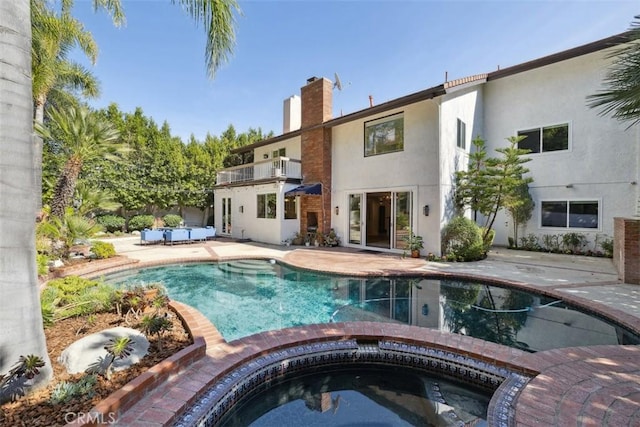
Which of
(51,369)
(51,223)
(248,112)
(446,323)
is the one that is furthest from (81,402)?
(248,112)

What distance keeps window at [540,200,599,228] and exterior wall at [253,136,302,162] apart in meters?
15.0

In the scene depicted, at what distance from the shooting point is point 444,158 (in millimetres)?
13578

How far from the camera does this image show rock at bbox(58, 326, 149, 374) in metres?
3.97

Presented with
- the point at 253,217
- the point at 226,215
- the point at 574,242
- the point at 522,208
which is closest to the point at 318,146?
the point at 253,217

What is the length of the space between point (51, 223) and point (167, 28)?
28.8 ft

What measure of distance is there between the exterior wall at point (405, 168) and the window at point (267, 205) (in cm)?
424

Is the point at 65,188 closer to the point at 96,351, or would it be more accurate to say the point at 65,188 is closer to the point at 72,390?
the point at 96,351

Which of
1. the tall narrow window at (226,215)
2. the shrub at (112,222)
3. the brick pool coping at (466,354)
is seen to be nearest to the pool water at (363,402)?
the brick pool coping at (466,354)

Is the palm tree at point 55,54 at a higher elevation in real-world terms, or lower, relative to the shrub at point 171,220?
higher

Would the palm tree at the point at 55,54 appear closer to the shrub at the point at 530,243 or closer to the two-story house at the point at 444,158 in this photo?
the two-story house at the point at 444,158

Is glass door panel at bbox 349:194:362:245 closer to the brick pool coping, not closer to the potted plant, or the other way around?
the potted plant

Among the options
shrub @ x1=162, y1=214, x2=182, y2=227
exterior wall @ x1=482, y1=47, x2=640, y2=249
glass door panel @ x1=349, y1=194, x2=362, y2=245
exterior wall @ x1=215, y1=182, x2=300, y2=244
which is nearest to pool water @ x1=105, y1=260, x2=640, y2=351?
glass door panel @ x1=349, y1=194, x2=362, y2=245

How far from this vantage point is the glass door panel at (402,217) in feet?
48.3

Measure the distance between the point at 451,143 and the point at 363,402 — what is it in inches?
507
